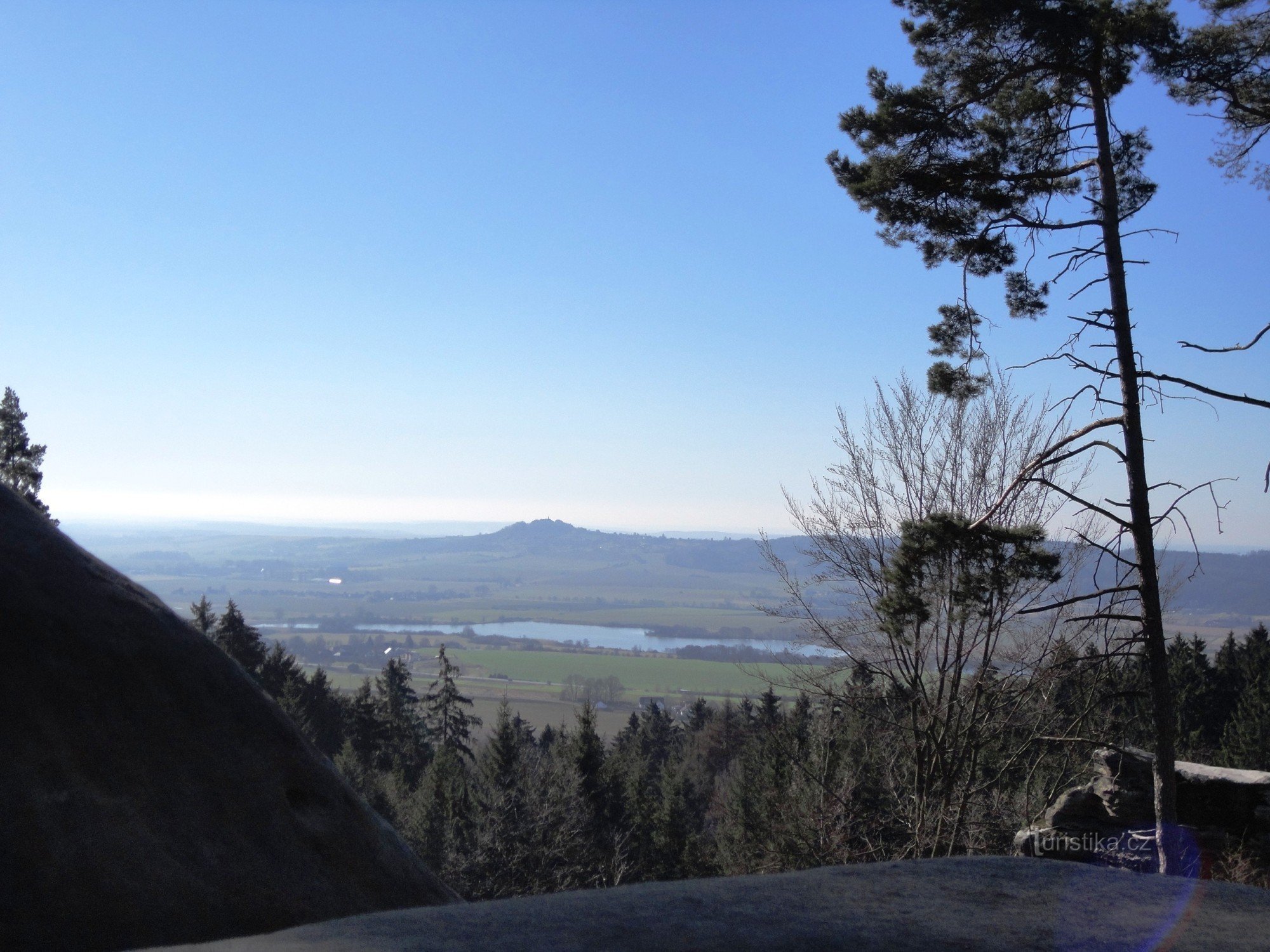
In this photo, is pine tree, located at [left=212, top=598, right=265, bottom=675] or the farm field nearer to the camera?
pine tree, located at [left=212, top=598, right=265, bottom=675]

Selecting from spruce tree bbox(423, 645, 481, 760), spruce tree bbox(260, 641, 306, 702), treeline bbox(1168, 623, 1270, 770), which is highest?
treeline bbox(1168, 623, 1270, 770)

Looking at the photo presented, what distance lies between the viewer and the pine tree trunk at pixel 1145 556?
7.64 metres

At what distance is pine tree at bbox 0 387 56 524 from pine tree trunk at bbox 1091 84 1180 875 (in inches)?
966

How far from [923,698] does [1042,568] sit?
4.89 meters

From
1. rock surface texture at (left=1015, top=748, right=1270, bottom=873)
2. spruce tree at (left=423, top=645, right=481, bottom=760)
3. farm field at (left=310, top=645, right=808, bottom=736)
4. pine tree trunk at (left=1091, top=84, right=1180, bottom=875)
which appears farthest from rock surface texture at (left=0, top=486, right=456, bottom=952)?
farm field at (left=310, top=645, right=808, bottom=736)

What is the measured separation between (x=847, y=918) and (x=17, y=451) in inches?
1017

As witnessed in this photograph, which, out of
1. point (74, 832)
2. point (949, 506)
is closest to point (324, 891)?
point (74, 832)

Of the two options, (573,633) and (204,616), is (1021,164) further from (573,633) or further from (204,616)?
(573,633)

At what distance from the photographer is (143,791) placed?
4.11 m

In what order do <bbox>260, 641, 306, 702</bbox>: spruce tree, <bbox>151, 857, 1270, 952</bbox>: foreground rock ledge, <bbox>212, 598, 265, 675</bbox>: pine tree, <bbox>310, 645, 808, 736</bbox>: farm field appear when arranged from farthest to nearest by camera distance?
1. <bbox>310, 645, 808, 736</bbox>: farm field
2. <bbox>260, 641, 306, 702</bbox>: spruce tree
3. <bbox>212, 598, 265, 675</bbox>: pine tree
4. <bbox>151, 857, 1270, 952</bbox>: foreground rock ledge

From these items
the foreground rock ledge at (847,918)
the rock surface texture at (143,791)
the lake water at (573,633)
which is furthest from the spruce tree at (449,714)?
the lake water at (573,633)

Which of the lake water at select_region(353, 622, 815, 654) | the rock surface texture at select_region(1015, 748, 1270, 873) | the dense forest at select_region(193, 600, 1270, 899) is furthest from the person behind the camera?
the lake water at select_region(353, 622, 815, 654)

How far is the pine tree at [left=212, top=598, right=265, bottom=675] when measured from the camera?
3572 centimetres

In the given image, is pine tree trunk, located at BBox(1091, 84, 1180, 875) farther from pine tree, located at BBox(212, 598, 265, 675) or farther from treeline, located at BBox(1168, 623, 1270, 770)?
pine tree, located at BBox(212, 598, 265, 675)
